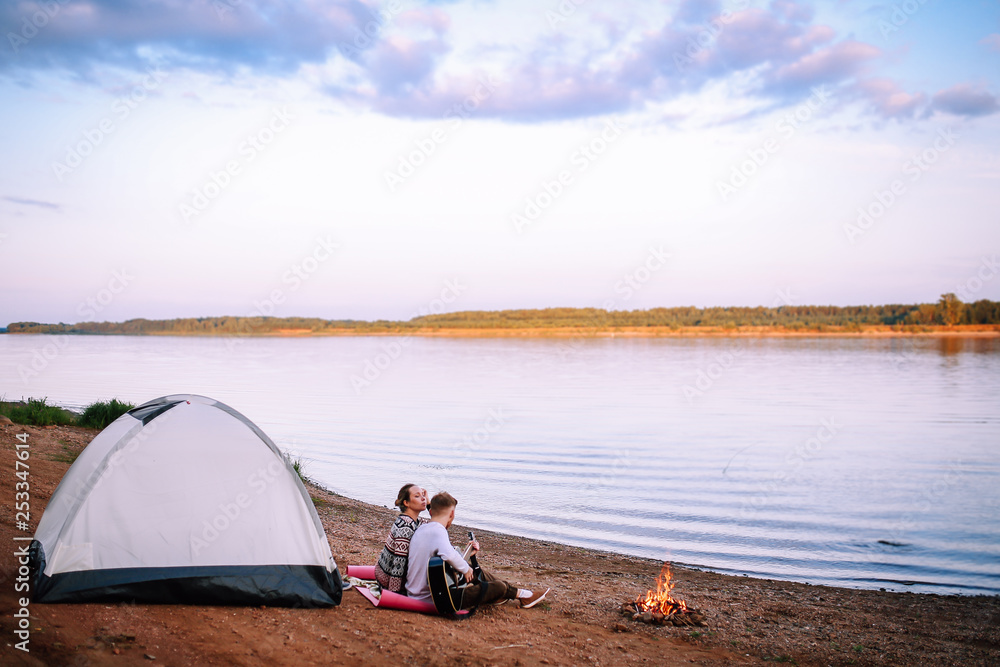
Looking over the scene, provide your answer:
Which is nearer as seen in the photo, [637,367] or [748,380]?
[748,380]

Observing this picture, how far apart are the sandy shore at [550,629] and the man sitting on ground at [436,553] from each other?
21 cm

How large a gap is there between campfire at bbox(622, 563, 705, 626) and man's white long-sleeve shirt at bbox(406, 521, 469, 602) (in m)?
1.74

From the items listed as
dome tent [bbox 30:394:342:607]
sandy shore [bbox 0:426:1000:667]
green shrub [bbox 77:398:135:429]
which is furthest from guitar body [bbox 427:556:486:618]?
green shrub [bbox 77:398:135:429]

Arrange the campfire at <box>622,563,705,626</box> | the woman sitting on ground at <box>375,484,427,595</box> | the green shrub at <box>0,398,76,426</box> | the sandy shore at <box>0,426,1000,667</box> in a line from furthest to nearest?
the green shrub at <box>0,398,76,426</box> < the campfire at <box>622,563,705,626</box> < the woman sitting on ground at <box>375,484,427,595</box> < the sandy shore at <box>0,426,1000,667</box>

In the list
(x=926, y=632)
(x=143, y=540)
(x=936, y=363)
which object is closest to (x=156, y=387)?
(x=143, y=540)

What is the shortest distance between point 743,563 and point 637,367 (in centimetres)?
4011

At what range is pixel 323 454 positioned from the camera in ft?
58.4

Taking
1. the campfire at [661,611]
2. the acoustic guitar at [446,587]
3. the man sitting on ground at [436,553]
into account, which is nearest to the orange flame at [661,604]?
the campfire at [661,611]

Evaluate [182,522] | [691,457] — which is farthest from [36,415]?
[691,457]

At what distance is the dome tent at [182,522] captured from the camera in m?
5.50

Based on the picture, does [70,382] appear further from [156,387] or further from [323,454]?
[323,454]

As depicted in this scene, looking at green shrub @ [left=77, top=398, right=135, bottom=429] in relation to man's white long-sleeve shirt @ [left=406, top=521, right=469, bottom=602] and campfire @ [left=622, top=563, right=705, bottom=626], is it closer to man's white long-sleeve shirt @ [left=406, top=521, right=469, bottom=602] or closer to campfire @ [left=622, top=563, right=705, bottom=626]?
man's white long-sleeve shirt @ [left=406, top=521, right=469, bottom=602]

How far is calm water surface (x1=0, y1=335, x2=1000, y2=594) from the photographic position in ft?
34.5

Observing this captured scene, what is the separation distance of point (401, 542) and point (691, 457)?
12554 millimetres
